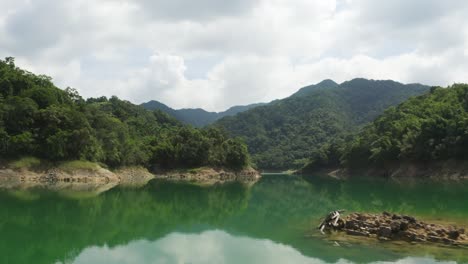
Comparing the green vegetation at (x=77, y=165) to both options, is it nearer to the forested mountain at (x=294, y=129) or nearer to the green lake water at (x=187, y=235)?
the green lake water at (x=187, y=235)

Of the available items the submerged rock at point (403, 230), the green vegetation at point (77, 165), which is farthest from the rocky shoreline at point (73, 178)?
the submerged rock at point (403, 230)

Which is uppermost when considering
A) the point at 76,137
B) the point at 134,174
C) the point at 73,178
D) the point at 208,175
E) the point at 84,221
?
the point at 76,137

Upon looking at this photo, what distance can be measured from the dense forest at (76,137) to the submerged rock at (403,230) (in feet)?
148

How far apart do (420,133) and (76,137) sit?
166ft

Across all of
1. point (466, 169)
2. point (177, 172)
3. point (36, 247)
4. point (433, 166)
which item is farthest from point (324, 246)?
point (177, 172)

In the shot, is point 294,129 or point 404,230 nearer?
point 404,230

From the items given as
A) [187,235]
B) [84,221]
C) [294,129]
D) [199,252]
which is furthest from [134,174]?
[294,129]

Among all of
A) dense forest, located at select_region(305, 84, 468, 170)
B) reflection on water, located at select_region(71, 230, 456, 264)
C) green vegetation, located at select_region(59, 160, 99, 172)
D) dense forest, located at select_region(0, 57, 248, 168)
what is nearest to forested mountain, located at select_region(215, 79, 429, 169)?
dense forest, located at select_region(305, 84, 468, 170)

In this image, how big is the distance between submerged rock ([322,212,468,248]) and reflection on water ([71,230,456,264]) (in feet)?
8.09

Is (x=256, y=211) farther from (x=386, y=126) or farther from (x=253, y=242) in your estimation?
(x=386, y=126)

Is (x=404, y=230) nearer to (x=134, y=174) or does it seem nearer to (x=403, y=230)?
(x=403, y=230)

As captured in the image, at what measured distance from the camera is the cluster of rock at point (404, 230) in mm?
14359

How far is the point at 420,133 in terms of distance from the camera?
224 ft

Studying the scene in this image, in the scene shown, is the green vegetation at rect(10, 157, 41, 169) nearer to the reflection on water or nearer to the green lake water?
the green lake water
